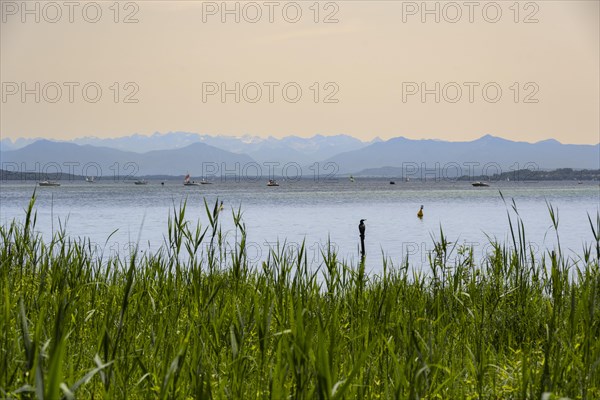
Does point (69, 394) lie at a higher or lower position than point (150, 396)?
higher

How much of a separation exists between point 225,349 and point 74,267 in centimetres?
221

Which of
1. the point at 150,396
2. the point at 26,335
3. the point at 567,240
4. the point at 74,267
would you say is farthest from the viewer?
the point at 567,240

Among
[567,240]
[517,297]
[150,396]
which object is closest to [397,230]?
[567,240]

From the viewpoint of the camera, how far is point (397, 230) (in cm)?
4344

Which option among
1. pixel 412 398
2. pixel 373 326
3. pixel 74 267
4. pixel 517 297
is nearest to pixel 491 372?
pixel 373 326

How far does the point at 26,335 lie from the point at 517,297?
5.78 m

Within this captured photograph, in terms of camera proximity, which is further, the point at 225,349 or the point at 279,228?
the point at 279,228

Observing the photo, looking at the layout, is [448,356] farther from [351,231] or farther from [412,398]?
[351,231]

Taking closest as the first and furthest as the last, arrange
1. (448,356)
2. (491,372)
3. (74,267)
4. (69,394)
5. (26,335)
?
(69,394)
(26,335)
(491,372)
(448,356)
(74,267)

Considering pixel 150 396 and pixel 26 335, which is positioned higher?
pixel 26 335

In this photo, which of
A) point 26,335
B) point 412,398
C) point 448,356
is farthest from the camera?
point 448,356

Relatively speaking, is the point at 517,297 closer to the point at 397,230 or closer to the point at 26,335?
the point at 26,335

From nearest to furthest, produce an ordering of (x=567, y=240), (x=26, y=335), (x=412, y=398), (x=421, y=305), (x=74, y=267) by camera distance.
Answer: (x=26, y=335) → (x=412, y=398) → (x=74, y=267) → (x=421, y=305) → (x=567, y=240)

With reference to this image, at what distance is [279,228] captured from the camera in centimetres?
4512
